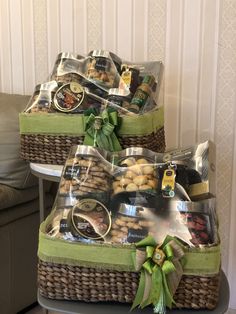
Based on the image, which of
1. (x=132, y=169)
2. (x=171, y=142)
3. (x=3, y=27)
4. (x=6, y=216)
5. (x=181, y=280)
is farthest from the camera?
(x=3, y=27)

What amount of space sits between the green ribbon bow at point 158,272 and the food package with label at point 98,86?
48 cm

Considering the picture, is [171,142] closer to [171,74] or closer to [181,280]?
[171,74]

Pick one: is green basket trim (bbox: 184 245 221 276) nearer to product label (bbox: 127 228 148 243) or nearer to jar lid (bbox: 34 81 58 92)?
product label (bbox: 127 228 148 243)

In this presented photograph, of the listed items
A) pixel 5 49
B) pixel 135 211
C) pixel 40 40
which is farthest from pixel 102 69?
pixel 5 49

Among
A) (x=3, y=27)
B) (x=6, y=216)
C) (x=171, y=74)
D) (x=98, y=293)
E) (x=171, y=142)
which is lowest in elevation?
(x=6, y=216)

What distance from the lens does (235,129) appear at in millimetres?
1797

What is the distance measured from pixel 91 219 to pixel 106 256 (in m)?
0.08

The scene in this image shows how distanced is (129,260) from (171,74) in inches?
40.7

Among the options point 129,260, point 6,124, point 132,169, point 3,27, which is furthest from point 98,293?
point 3,27

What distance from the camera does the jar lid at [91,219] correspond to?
3.33ft

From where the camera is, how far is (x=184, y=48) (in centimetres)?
182

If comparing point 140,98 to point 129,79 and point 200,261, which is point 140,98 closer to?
point 129,79

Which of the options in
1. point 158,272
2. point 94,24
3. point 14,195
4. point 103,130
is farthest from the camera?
point 94,24

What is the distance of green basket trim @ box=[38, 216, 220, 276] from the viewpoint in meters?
0.96
